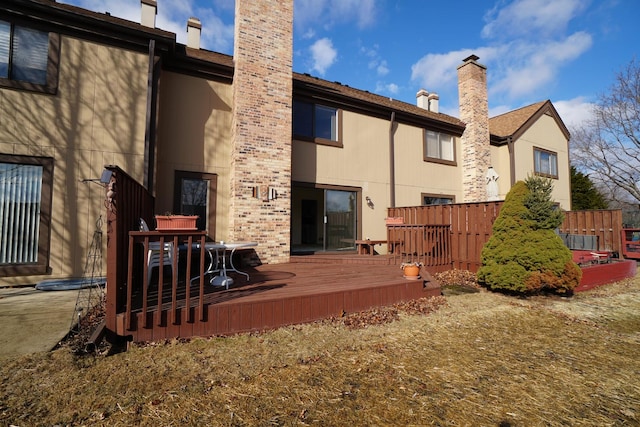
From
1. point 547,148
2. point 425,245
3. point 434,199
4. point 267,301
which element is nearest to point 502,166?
point 547,148

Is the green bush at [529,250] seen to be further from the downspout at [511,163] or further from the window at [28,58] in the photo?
the window at [28,58]

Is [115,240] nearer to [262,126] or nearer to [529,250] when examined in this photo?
[262,126]

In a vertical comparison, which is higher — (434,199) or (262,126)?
(262,126)

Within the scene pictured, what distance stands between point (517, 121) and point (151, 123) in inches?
607

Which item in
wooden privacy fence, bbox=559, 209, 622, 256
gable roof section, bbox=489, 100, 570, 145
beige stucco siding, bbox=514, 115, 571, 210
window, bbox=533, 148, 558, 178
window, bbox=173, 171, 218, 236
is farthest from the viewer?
window, bbox=533, 148, 558, 178

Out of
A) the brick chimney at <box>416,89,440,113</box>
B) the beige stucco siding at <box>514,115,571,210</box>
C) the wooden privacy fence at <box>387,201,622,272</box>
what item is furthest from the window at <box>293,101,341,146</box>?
the beige stucco siding at <box>514,115,571,210</box>

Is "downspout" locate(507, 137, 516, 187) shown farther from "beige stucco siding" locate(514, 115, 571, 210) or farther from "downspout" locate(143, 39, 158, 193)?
"downspout" locate(143, 39, 158, 193)

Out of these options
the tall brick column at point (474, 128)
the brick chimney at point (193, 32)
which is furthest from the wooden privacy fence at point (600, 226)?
the brick chimney at point (193, 32)

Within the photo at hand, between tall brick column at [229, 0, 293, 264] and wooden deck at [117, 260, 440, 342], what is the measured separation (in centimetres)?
145

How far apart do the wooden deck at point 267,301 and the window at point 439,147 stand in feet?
22.7

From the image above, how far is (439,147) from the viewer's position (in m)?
12.2

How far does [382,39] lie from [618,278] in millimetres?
12462

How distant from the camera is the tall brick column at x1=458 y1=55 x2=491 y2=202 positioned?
1217 centimetres

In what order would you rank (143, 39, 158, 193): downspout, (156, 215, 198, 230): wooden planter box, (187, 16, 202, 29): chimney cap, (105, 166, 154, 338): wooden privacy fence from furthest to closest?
(187, 16, 202, 29): chimney cap, (143, 39, 158, 193): downspout, (156, 215, 198, 230): wooden planter box, (105, 166, 154, 338): wooden privacy fence
